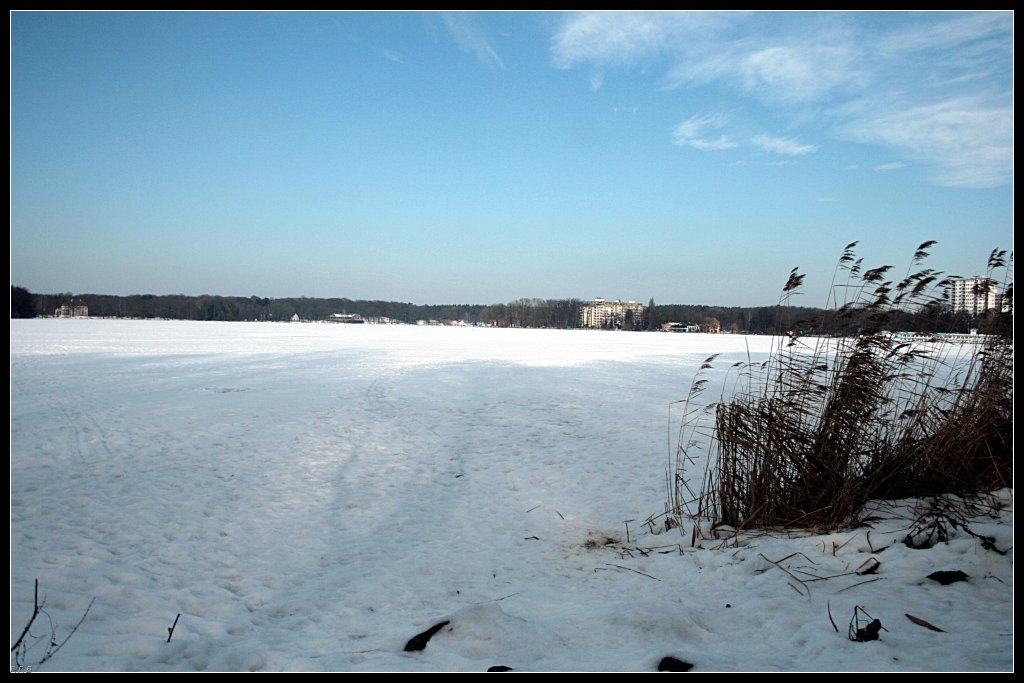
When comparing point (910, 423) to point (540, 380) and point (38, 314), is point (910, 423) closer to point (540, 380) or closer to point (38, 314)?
point (540, 380)

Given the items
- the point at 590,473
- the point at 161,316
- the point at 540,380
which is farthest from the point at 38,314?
the point at 590,473

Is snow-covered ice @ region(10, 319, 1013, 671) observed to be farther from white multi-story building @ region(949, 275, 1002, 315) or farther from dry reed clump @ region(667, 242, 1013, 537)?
white multi-story building @ region(949, 275, 1002, 315)

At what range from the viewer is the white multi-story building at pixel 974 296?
5.38m

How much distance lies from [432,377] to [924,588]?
16.5m

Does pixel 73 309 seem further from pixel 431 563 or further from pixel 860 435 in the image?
pixel 860 435

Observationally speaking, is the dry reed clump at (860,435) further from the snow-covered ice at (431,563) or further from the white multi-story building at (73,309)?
the white multi-story building at (73,309)

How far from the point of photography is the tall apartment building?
118 metres

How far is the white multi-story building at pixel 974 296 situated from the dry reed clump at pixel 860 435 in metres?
0.24

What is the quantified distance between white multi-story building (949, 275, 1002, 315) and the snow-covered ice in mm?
2070

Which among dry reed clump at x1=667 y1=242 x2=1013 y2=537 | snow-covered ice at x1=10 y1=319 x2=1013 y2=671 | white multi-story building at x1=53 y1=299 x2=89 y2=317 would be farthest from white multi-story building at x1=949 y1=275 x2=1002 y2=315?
white multi-story building at x1=53 y1=299 x2=89 y2=317

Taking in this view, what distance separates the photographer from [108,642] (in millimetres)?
3459

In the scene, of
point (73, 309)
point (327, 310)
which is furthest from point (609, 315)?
point (73, 309)

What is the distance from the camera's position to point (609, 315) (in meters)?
128

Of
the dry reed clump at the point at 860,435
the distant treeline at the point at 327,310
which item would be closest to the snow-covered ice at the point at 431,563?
the dry reed clump at the point at 860,435
